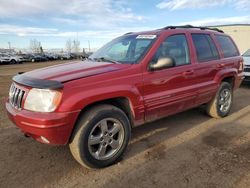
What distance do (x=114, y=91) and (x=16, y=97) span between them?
1310 mm

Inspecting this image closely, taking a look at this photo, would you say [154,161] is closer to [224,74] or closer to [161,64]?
[161,64]

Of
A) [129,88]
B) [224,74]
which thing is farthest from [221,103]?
→ [129,88]

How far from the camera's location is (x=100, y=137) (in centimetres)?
345

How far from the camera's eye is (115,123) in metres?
3.55

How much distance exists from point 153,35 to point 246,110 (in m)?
3.51

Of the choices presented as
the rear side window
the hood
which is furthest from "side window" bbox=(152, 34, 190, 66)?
the rear side window

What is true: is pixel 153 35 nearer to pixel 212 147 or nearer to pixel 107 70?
→ pixel 107 70

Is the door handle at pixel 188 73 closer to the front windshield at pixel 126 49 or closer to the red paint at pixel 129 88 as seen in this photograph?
the red paint at pixel 129 88

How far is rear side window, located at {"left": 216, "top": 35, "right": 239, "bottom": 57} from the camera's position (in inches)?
219

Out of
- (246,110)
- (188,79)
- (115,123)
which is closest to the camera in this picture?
(115,123)

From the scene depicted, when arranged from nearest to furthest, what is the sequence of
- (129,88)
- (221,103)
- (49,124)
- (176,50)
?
(49,124) → (129,88) → (176,50) → (221,103)

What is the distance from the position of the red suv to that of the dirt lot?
322 millimetres

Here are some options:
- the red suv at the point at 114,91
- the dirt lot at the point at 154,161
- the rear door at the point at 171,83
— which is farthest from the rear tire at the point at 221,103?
the rear door at the point at 171,83

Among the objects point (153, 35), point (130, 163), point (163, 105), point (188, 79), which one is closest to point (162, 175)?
point (130, 163)
